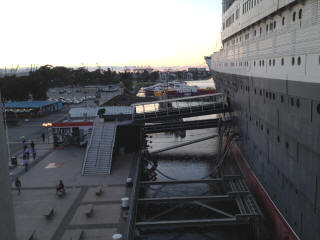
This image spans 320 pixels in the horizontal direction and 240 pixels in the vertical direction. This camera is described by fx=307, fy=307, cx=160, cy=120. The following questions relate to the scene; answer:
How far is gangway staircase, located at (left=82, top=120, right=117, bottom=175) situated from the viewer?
67.9 feet

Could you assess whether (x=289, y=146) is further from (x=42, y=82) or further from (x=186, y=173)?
(x=42, y=82)

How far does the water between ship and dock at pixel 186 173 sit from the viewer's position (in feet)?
54.0

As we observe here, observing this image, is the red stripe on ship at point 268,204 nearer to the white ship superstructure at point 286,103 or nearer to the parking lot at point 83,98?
the white ship superstructure at point 286,103

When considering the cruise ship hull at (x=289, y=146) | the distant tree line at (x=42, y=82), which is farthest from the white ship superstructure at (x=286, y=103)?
the distant tree line at (x=42, y=82)

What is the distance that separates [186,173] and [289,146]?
583 inches

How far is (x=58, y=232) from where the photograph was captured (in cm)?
1292

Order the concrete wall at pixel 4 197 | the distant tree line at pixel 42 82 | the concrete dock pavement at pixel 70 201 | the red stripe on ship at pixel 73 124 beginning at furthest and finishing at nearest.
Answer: the distant tree line at pixel 42 82 → the red stripe on ship at pixel 73 124 → the concrete dock pavement at pixel 70 201 → the concrete wall at pixel 4 197

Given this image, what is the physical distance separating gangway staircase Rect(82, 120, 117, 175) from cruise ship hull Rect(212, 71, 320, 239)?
9854 millimetres

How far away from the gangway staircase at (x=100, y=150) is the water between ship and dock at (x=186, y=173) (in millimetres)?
3978

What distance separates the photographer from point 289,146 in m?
12.3

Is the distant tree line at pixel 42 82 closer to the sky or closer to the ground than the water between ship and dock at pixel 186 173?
closer to the sky

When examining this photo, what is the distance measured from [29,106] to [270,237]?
146 feet

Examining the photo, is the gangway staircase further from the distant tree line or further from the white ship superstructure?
the distant tree line

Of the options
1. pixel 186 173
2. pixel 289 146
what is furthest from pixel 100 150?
pixel 289 146
